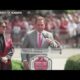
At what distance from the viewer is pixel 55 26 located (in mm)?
3352

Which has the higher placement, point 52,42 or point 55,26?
point 55,26

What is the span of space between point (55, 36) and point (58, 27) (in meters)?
0.16

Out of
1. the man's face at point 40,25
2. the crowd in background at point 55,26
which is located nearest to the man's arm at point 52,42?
the crowd in background at point 55,26

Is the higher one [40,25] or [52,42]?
[40,25]

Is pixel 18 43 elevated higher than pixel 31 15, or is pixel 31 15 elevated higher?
pixel 31 15

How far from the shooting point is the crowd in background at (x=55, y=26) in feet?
10.8

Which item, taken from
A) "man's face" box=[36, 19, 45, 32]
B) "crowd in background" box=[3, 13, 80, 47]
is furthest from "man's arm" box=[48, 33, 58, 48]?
"man's face" box=[36, 19, 45, 32]

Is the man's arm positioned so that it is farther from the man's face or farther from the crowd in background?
the man's face

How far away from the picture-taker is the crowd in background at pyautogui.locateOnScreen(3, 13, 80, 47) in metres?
3.30

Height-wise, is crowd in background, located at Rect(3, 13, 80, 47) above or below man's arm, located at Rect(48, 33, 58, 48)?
above

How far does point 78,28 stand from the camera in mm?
3354
